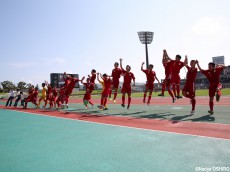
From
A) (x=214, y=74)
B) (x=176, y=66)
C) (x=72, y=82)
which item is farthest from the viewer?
(x=72, y=82)

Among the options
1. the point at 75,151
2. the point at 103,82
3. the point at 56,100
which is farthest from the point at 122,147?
the point at 56,100

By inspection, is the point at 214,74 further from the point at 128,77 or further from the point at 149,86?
the point at 128,77

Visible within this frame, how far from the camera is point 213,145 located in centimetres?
504

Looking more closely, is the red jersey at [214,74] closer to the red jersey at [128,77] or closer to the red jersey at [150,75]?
the red jersey at [150,75]

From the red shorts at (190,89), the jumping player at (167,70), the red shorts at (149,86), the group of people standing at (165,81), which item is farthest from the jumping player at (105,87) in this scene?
the red shorts at (190,89)

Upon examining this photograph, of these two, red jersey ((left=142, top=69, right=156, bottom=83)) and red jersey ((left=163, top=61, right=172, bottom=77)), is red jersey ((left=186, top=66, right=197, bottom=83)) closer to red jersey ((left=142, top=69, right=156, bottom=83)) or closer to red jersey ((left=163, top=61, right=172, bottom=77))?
red jersey ((left=163, top=61, right=172, bottom=77))

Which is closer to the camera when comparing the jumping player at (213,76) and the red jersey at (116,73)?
the jumping player at (213,76)

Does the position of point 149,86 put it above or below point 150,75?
below

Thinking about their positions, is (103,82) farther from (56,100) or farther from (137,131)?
(137,131)

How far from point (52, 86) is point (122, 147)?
15267 millimetres

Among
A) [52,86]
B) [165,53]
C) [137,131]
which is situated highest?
[165,53]

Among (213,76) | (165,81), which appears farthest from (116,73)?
(213,76)

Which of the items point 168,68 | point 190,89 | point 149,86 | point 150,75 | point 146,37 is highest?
point 146,37

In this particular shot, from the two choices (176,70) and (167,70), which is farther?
(167,70)
